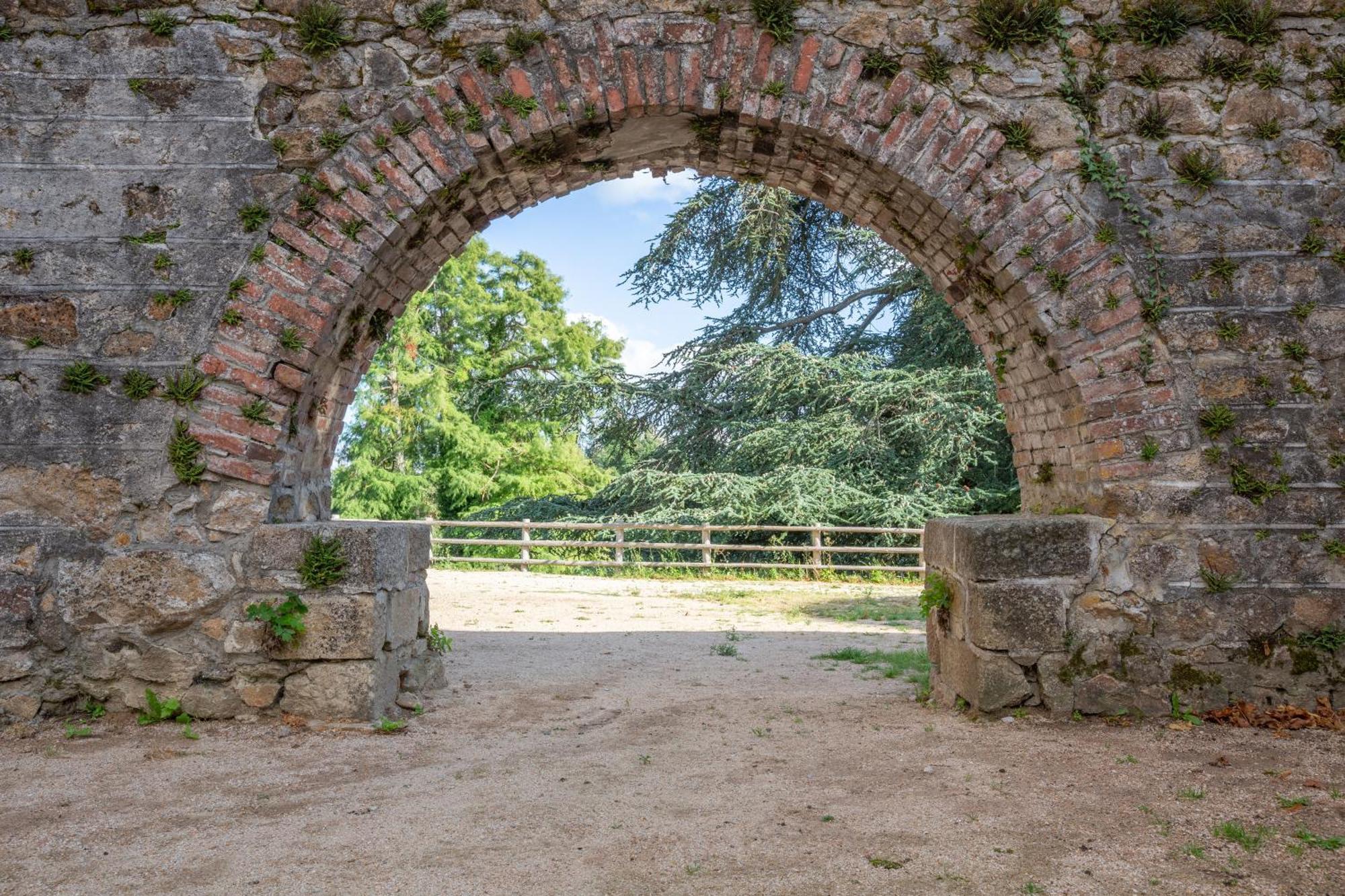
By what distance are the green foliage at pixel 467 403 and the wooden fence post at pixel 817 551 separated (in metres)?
5.46

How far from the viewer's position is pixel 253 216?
13.0ft

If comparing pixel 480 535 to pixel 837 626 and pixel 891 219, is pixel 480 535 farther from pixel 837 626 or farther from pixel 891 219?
pixel 891 219

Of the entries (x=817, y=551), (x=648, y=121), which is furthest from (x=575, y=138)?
(x=817, y=551)

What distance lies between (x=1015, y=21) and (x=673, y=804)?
3715mm

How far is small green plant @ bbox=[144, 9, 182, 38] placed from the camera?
4.00 metres

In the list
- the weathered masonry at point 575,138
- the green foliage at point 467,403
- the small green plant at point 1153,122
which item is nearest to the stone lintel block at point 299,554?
the weathered masonry at point 575,138

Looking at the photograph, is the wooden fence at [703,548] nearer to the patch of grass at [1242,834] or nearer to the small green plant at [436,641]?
the small green plant at [436,641]

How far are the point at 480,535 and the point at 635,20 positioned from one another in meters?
12.2

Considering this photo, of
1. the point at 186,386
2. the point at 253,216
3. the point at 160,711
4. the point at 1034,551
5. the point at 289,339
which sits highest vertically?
the point at 253,216

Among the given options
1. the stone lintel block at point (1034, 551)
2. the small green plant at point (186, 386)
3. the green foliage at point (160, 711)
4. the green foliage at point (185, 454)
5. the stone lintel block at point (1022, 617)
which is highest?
the small green plant at point (186, 386)

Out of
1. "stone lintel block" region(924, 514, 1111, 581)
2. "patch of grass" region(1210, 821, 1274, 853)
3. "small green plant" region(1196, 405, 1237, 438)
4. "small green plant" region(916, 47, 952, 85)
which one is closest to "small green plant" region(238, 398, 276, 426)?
"stone lintel block" region(924, 514, 1111, 581)

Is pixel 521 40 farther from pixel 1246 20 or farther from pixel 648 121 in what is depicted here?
pixel 1246 20

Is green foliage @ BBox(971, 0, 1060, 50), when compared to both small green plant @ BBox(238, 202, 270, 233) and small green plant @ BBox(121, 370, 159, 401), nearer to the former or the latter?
small green plant @ BBox(238, 202, 270, 233)

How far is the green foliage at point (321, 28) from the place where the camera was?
396 cm
